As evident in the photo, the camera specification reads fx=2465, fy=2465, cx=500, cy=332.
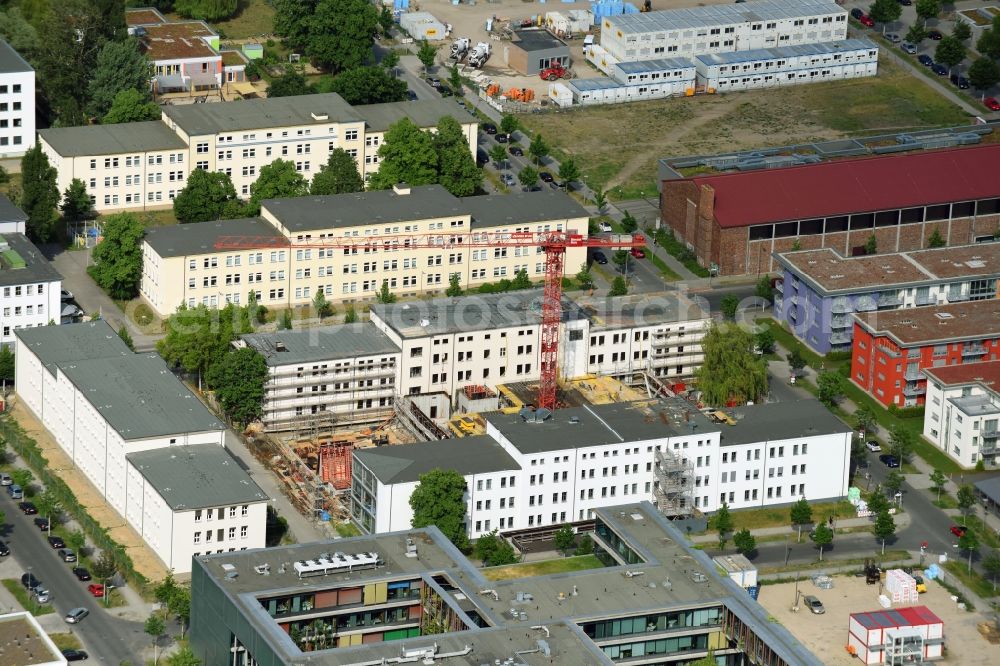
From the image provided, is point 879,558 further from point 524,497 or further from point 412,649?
point 412,649

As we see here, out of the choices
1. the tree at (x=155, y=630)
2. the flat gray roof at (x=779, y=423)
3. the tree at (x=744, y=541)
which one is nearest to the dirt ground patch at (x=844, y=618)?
the tree at (x=744, y=541)

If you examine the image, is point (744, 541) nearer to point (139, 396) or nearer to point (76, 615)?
point (139, 396)

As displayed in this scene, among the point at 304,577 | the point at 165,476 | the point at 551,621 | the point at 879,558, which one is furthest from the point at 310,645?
the point at 879,558

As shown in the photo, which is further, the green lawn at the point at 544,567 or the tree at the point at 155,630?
the green lawn at the point at 544,567

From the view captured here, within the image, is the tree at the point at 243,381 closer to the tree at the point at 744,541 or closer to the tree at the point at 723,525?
the tree at the point at 723,525

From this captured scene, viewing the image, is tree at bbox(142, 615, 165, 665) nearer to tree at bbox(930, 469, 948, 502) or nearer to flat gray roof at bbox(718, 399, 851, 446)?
flat gray roof at bbox(718, 399, 851, 446)

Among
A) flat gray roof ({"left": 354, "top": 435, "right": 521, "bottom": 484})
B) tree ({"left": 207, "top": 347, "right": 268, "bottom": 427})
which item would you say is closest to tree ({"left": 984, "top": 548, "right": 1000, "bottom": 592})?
flat gray roof ({"left": 354, "top": 435, "right": 521, "bottom": 484})

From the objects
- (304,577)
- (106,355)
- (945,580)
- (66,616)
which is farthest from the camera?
(106,355)
